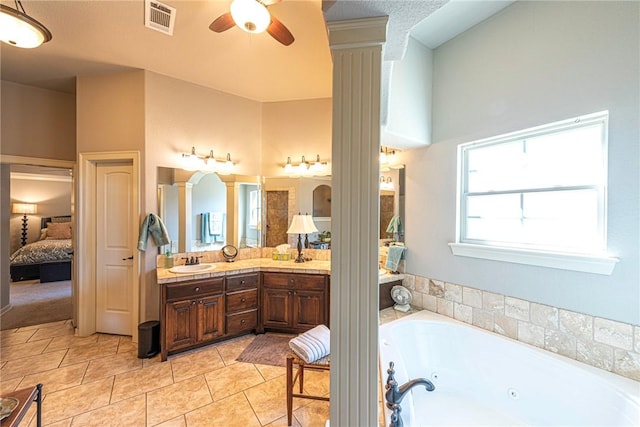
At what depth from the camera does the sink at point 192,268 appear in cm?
286

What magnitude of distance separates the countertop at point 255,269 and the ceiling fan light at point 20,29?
200cm

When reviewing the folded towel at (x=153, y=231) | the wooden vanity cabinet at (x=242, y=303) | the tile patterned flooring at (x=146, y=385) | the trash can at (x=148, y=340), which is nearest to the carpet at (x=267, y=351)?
the tile patterned flooring at (x=146, y=385)

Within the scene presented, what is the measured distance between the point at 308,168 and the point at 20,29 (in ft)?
8.77

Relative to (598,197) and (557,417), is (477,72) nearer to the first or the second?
(598,197)

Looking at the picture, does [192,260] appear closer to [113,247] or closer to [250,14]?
[113,247]

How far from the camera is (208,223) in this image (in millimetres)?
3414

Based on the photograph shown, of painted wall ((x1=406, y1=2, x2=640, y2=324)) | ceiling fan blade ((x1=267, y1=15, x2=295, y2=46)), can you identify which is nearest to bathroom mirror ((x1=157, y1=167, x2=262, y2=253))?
ceiling fan blade ((x1=267, y1=15, x2=295, y2=46))

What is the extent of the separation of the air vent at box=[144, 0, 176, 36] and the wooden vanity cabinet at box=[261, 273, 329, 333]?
100 inches

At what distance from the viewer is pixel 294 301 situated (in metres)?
3.12

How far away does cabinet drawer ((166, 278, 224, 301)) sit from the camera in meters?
2.62

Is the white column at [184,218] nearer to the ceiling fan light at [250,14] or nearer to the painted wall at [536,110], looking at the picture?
the ceiling fan light at [250,14]

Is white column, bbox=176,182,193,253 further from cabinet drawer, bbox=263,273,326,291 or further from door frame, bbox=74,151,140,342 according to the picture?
cabinet drawer, bbox=263,273,326,291

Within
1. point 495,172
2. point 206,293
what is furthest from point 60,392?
point 495,172

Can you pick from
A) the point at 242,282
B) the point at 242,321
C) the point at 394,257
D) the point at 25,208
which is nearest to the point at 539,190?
the point at 394,257
